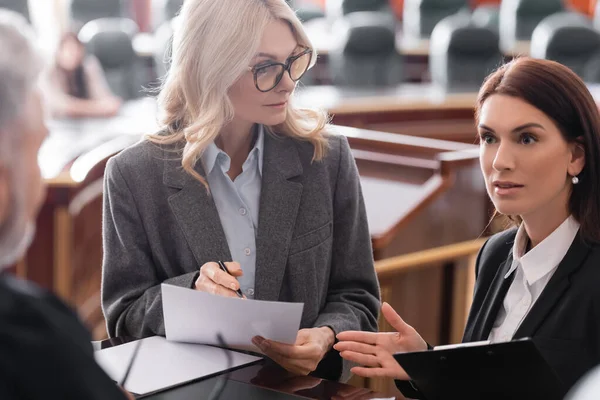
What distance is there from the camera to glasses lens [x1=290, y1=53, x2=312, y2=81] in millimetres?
1739

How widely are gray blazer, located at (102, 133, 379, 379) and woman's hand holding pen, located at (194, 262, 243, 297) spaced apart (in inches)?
3.1

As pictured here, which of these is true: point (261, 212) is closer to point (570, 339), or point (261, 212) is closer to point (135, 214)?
point (135, 214)

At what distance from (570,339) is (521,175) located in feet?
0.89

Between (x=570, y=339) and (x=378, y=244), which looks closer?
(x=570, y=339)

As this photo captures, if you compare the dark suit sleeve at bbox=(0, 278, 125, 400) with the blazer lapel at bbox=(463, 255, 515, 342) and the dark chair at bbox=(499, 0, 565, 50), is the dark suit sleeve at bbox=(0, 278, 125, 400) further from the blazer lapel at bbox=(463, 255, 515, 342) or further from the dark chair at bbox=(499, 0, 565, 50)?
the dark chair at bbox=(499, 0, 565, 50)

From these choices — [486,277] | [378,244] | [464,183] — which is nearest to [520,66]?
[486,277]

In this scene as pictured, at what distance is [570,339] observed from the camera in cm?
137

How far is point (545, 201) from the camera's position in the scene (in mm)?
1454

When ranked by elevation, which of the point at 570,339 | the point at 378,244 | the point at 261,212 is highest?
the point at 261,212

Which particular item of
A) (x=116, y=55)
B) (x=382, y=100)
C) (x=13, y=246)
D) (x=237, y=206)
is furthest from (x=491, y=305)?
(x=116, y=55)

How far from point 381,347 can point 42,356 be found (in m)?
0.79

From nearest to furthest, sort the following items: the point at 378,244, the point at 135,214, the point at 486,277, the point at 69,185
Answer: the point at 486,277 < the point at 135,214 < the point at 378,244 < the point at 69,185

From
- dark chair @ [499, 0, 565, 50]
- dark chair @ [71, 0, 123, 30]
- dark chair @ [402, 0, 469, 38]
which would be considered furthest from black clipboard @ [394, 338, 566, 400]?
dark chair @ [402, 0, 469, 38]

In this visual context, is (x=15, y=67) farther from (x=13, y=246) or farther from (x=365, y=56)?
(x=365, y=56)
